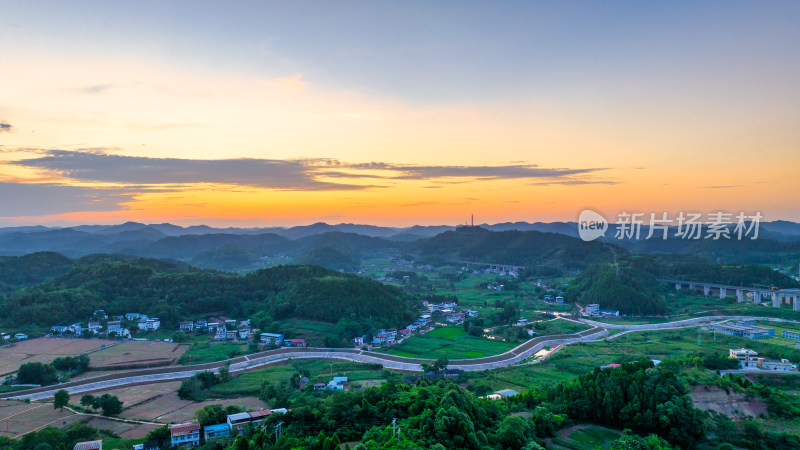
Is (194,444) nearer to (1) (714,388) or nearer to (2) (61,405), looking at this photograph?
(2) (61,405)

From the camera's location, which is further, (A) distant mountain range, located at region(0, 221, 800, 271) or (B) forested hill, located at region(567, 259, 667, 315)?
(A) distant mountain range, located at region(0, 221, 800, 271)

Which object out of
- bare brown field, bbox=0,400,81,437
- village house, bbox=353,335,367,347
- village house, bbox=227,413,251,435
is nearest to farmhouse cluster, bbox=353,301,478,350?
village house, bbox=353,335,367,347

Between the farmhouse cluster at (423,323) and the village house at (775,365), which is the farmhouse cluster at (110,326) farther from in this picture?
the village house at (775,365)

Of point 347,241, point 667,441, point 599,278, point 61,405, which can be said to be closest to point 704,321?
point 599,278

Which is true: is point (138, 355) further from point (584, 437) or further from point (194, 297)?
point (584, 437)

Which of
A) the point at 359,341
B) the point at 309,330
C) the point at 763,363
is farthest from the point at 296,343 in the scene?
the point at 763,363

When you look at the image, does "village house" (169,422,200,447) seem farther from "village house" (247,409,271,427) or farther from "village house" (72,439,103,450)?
"village house" (72,439,103,450)
